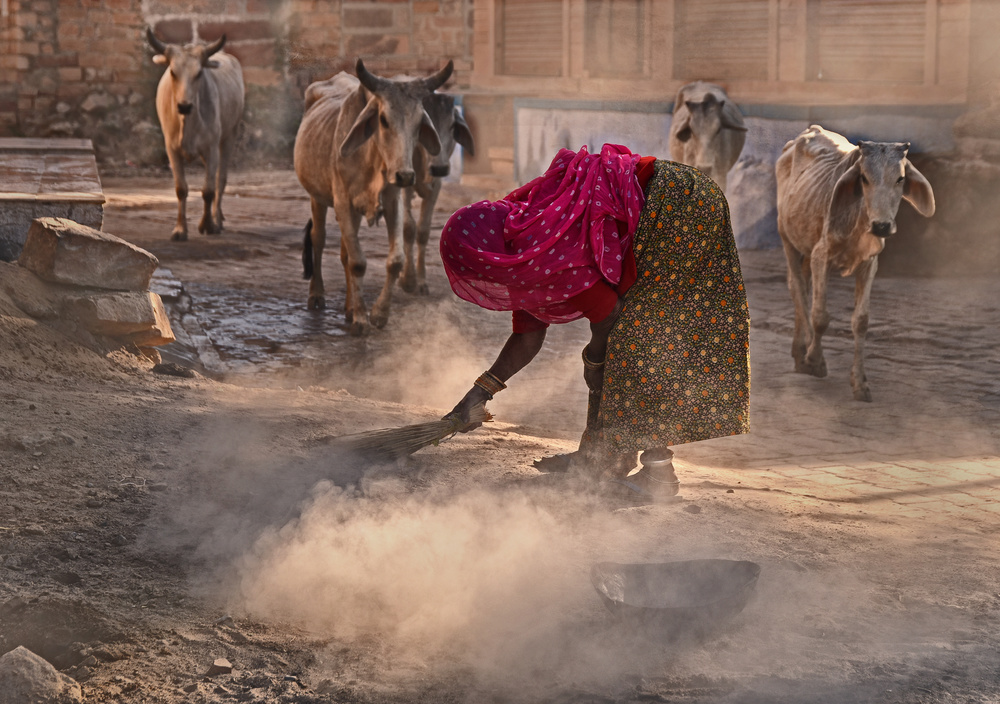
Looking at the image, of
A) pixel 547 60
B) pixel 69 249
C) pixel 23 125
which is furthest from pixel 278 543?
pixel 23 125

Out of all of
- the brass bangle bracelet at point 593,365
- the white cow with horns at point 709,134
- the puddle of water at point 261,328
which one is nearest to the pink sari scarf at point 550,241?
the brass bangle bracelet at point 593,365

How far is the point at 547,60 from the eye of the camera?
1496 cm

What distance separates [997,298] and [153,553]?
7742mm

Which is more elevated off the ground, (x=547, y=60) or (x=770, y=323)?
(x=547, y=60)

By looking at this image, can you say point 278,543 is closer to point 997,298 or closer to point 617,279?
point 617,279

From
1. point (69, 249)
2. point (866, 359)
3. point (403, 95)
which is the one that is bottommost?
point (866, 359)

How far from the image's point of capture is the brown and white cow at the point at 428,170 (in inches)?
343

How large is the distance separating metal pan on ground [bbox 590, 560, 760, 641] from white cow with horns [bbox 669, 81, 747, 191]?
270 inches

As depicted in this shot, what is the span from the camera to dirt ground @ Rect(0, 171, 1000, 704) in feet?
9.80

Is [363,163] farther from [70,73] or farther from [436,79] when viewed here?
[70,73]

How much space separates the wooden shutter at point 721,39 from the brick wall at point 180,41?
8.60 meters

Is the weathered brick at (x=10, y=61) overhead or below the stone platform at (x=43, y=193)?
overhead

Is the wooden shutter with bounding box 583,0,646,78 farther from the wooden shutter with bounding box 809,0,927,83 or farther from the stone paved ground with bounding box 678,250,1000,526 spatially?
the stone paved ground with bounding box 678,250,1000,526

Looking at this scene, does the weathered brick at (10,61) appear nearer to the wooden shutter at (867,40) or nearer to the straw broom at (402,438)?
the wooden shutter at (867,40)
